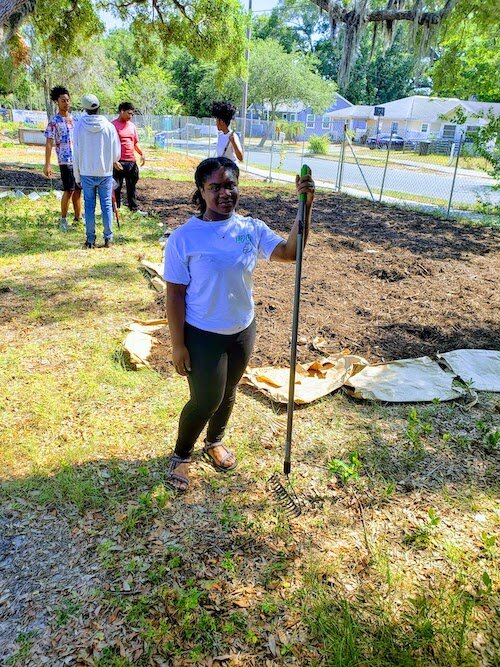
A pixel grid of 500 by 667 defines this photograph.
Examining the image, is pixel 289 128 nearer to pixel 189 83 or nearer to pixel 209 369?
pixel 189 83

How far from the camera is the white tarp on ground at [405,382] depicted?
12.3 feet

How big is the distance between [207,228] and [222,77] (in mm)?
12822

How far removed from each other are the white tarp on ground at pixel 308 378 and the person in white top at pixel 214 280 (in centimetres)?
114

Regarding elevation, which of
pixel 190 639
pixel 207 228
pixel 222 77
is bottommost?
pixel 190 639

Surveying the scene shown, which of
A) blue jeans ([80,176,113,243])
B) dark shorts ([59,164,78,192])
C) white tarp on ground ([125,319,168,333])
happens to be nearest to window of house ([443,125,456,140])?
dark shorts ([59,164,78,192])

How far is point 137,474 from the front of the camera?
112 inches

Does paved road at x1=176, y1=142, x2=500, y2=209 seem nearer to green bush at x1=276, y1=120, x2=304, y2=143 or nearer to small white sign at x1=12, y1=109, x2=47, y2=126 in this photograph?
green bush at x1=276, y1=120, x2=304, y2=143

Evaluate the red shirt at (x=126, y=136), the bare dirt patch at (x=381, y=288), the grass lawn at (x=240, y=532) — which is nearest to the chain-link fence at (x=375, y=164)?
the bare dirt patch at (x=381, y=288)

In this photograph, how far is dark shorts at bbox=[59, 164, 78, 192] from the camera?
7102 millimetres

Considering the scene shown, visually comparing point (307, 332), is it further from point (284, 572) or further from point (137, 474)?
point (284, 572)

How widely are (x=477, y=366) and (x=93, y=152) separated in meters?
4.94

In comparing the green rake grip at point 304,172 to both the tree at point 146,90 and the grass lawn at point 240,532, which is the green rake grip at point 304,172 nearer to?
the grass lawn at point 240,532

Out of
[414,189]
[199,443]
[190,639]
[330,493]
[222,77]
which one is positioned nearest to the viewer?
[190,639]

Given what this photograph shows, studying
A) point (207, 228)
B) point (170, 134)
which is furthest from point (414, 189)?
point (170, 134)
